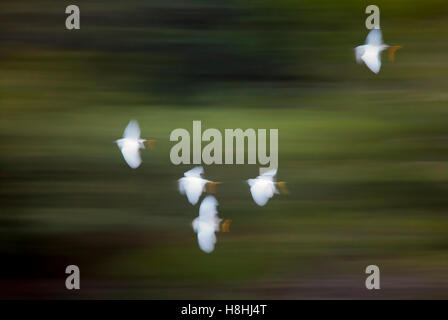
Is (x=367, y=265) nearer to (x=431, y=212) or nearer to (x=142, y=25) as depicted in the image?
(x=431, y=212)

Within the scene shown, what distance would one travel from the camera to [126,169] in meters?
1.77

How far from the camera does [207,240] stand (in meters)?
1.79

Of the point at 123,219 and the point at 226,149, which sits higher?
the point at 226,149

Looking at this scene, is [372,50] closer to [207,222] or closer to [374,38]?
[374,38]

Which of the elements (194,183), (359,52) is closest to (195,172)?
(194,183)

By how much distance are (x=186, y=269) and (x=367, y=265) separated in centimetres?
69

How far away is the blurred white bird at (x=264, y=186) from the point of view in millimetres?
1753

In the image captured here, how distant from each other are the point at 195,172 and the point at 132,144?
249 mm

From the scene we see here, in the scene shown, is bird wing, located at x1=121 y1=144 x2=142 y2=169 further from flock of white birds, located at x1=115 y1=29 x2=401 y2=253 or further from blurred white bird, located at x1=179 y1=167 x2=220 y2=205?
blurred white bird, located at x1=179 y1=167 x2=220 y2=205

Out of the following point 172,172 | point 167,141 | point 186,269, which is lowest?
point 186,269

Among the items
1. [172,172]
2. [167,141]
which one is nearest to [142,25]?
[167,141]

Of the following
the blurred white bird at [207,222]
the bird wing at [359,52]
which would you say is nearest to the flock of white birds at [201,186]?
the blurred white bird at [207,222]

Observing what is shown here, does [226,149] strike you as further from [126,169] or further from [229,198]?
[126,169]

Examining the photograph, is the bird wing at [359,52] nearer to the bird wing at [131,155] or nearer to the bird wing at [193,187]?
the bird wing at [193,187]
